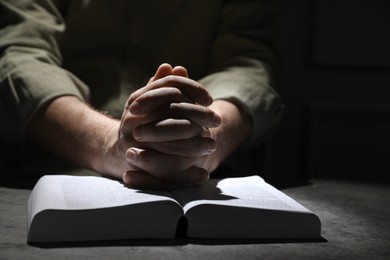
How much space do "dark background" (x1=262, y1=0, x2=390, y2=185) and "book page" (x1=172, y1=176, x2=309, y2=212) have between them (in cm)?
83

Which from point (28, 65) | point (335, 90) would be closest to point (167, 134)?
point (28, 65)

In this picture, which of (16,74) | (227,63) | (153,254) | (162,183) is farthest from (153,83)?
(227,63)

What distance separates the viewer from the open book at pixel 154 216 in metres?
0.65

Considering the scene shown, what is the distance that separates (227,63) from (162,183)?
0.57m

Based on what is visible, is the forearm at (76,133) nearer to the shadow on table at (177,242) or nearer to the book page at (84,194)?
the book page at (84,194)

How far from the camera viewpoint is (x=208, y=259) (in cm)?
62

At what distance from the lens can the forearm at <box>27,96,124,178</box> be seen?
36.5 inches

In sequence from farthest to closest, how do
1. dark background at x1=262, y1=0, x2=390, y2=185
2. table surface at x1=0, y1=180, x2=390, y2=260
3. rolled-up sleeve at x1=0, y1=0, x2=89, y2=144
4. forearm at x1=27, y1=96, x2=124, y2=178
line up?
dark background at x1=262, y1=0, x2=390, y2=185 < rolled-up sleeve at x1=0, y1=0, x2=89, y2=144 < forearm at x1=27, y1=96, x2=124, y2=178 < table surface at x1=0, y1=180, x2=390, y2=260

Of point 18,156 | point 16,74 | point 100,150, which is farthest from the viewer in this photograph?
point 18,156

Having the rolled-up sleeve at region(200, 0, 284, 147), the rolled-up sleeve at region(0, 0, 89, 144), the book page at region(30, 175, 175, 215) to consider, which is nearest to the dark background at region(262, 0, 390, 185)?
the rolled-up sleeve at region(200, 0, 284, 147)

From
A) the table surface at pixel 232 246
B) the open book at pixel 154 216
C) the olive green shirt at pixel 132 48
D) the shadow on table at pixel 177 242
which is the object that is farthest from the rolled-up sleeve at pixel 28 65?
the shadow on table at pixel 177 242

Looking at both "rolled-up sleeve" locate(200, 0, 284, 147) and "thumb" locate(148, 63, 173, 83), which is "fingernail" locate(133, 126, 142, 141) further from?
"rolled-up sleeve" locate(200, 0, 284, 147)

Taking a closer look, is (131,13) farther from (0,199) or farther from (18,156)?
(0,199)

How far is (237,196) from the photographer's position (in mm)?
770
